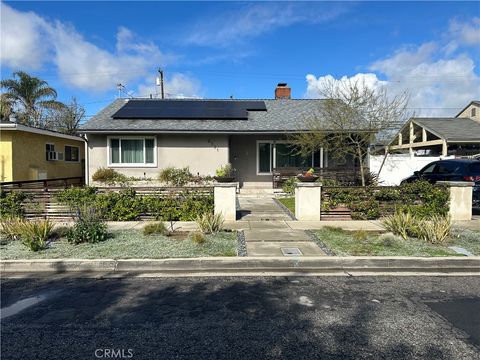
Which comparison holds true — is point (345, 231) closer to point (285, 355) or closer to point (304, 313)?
point (304, 313)

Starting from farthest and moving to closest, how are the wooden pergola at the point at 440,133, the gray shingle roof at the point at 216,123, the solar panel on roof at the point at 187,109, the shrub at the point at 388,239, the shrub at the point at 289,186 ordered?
1. the wooden pergola at the point at 440,133
2. the solar panel on roof at the point at 187,109
3. the gray shingle roof at the point at 216,123
4. the shrub at the point at 289,186
5. the shrub at the point at 388,239

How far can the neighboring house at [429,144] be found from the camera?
67.5ft

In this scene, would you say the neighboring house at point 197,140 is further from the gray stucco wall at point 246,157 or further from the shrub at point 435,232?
the shrub at point 435,232

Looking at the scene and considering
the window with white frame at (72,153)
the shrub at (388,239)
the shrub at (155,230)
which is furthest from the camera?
the window with white frame at (72,153)

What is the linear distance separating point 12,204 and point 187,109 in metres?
10.3

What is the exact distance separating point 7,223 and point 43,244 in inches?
70.8

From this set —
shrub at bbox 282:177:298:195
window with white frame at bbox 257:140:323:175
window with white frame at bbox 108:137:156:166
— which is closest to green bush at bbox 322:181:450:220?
shrub at bbox 282:177:298:195

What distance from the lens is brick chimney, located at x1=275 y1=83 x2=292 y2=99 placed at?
23.3 m

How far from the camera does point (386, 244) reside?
23.8 ft

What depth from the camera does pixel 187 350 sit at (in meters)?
3.42

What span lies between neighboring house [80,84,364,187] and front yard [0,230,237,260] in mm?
9032

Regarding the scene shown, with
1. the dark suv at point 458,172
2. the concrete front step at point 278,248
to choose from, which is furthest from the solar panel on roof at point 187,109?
the concrete front step at point 278,248

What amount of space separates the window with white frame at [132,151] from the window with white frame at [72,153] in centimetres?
566

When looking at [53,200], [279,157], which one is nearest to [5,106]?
[53,200]
